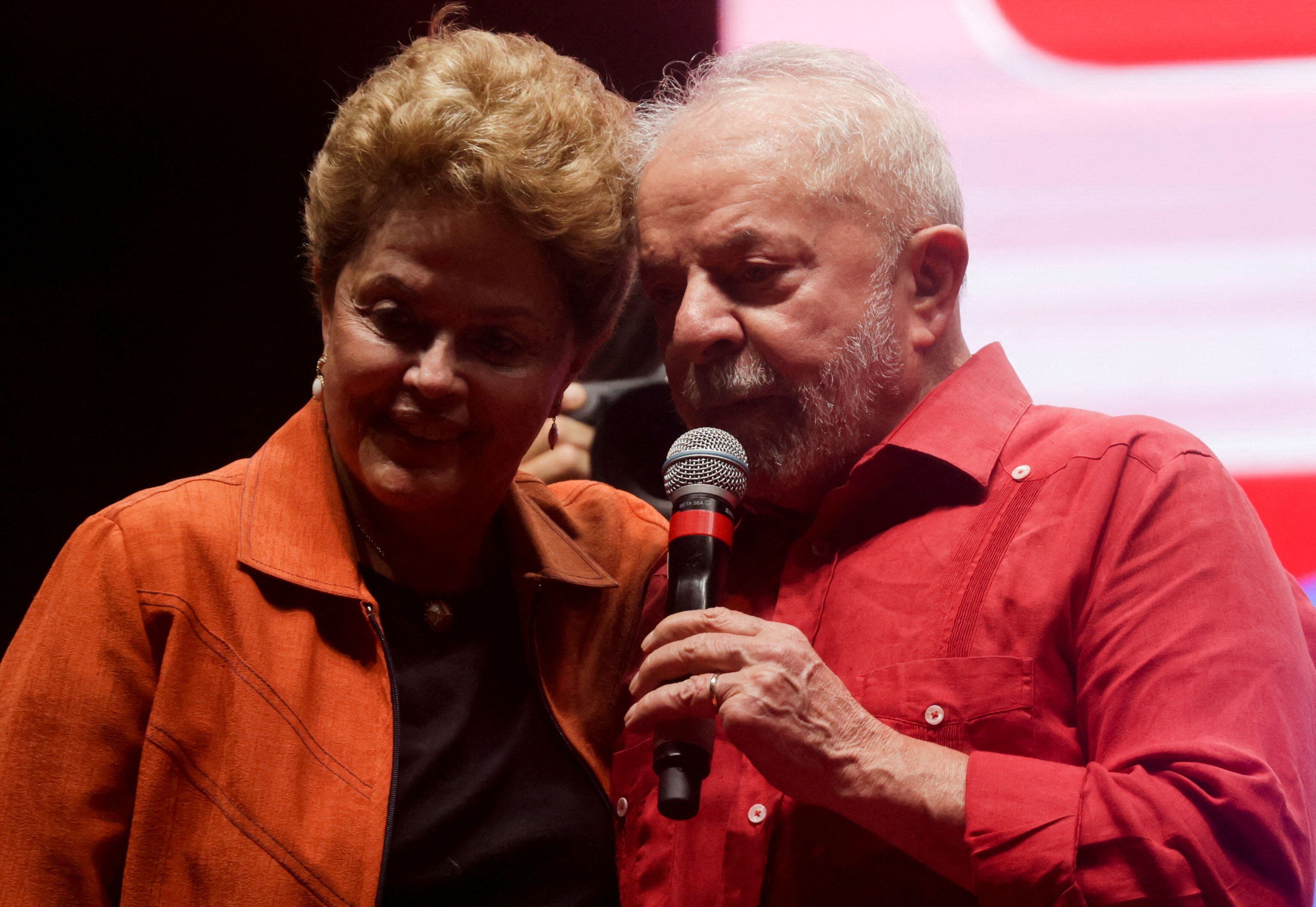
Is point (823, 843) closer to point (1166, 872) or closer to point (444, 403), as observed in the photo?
point (1166, 872)

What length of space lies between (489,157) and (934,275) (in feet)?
2.28

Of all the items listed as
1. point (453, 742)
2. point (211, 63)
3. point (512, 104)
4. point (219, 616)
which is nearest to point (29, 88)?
point (211, 63)

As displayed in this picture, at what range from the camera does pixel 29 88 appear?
252 cm

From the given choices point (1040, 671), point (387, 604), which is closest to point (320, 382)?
point (387, 604)

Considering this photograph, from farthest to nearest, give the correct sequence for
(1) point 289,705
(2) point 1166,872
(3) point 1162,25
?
(3) point 1162,25 → (1) point 289,705 → (2) point 1166,872

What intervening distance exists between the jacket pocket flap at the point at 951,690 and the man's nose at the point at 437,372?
717 mm

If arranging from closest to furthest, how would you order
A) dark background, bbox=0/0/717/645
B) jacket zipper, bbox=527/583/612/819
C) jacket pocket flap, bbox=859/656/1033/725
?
jacket pocket flap, bbox=859/656/1033/725 → jacket zipper, bbox=527/583/612/819 → dark background, bbox=0/0/717/645

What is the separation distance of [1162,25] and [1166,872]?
1.88 meters

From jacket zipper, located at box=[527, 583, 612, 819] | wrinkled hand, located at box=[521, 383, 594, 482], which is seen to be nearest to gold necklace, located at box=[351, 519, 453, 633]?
jacket zipper, located at box=[527, 583, 612, 819]

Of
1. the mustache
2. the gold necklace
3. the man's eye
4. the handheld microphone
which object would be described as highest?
the man's eye

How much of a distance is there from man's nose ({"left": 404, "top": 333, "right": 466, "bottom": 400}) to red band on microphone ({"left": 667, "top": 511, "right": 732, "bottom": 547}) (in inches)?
17.1

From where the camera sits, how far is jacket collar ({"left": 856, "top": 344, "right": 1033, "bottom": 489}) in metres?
1.68

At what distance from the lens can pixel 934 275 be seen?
1.89 metres

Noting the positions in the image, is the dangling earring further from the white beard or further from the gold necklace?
the white beard
